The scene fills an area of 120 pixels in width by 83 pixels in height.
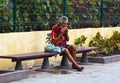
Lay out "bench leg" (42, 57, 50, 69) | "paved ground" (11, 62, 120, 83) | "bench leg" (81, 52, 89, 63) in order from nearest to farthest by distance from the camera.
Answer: "paved ground" (11, 62, 120, 83) < "bench leg" (42, 57, 50, 69) < "bench leg" (81, 52, 89, 63)

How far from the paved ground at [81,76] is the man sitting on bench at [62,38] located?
0.37 metres

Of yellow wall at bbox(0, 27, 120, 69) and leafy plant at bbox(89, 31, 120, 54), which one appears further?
leafy plant at bbox(89, 31, 120, 54)

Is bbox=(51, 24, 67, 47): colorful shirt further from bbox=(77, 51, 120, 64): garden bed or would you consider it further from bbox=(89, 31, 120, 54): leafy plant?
bbox=(89, 31, 120, 54): leafy plant

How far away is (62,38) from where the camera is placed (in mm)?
11320

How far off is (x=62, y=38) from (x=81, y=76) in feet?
4.43

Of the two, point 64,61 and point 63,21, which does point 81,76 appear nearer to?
point 64,61

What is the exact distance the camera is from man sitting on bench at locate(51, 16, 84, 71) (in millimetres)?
11070

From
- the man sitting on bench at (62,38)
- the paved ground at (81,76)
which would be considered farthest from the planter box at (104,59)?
the man sitting on bench at (62,38)

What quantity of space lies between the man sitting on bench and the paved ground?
1.22 feet

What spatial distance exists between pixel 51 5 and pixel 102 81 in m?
4.16

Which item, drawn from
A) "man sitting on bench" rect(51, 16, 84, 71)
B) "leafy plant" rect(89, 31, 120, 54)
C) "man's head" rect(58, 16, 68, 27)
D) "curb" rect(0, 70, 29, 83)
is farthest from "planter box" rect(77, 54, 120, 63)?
"curb" rect(0, 70, 29, 83)

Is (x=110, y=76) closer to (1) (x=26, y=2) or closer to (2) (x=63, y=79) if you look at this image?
(2) (x=63, y=79)

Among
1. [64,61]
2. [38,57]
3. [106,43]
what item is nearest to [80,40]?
[106,43]

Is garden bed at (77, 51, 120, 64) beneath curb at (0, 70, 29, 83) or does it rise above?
beneath
